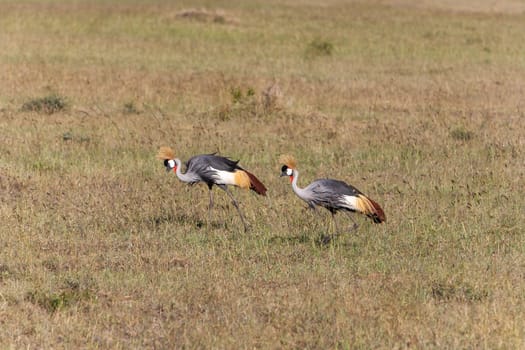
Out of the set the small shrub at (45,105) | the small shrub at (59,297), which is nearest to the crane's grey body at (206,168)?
the small shrub at (59,297)

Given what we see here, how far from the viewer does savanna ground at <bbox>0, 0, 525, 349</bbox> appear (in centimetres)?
718

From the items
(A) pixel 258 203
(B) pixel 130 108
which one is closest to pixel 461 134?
(A) pixel 258 203

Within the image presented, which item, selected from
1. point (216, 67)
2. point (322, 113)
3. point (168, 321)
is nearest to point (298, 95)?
point (322, 113)

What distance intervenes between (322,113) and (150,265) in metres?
9.84

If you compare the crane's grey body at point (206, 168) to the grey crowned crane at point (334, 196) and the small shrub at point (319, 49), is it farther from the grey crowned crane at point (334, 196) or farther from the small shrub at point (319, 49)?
the small shrub at point (319, 49)

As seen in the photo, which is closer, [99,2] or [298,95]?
[298,95]

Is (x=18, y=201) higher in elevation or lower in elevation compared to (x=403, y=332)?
lower

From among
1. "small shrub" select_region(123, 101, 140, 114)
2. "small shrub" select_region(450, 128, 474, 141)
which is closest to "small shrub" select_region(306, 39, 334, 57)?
"small shrub" select_region(123, 101, 140, 114)

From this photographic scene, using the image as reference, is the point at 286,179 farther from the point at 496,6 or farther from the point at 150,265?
the point at 496,6

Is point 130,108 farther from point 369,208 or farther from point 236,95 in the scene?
point 369,208

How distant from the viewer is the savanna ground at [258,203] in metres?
7.18

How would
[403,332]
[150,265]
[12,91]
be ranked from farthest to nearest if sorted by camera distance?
1. [12,91]
2. [150,265]
3. [403,332]

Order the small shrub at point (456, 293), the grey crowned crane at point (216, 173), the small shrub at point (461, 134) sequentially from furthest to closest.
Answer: the small shrub at point (461, 134), the grey crowned crane at point (216, 173), the small shrub at point (456, 293)

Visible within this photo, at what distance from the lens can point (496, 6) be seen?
44.9 meters
